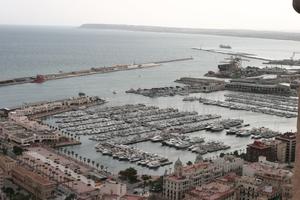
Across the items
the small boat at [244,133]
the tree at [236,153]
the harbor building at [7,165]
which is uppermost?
the harbor building at [7,165]

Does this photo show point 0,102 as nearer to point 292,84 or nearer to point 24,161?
point 24,161

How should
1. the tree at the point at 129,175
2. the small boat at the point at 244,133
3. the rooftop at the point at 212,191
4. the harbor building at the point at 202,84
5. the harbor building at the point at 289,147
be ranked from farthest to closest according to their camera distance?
1. the harbor building at the point at 202,84
2. the small boat at the point at 244,133
3. the harbor building at the point at 289,147
4. the tree at the point at 129,175
5. the rooftop at the point at 212,191

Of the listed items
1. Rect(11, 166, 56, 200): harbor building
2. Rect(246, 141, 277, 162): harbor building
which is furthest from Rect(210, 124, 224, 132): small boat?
Rect(11, 166, 56, 200): harbor building

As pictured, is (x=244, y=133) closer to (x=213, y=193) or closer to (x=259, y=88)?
(x=213, y=193)

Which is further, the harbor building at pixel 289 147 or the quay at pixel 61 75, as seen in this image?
the quay at pixel 61 75

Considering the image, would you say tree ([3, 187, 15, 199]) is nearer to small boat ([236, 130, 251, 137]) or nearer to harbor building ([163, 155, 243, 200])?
harbor building ([163, 155, 243, 200])

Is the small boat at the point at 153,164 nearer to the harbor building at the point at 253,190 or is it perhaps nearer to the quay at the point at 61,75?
the harbor building at the point at 253,190

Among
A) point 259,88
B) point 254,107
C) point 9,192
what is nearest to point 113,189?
point 9,192

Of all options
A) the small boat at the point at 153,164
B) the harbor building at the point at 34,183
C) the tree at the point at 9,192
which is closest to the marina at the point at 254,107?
the small boat at the point at 153,164

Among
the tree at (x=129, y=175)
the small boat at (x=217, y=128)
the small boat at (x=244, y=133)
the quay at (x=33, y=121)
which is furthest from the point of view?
the small boat at (x=217, y=128)

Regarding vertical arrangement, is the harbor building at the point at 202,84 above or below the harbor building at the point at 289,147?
below

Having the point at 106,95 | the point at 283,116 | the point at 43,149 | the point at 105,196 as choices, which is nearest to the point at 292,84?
the point at 283,116
